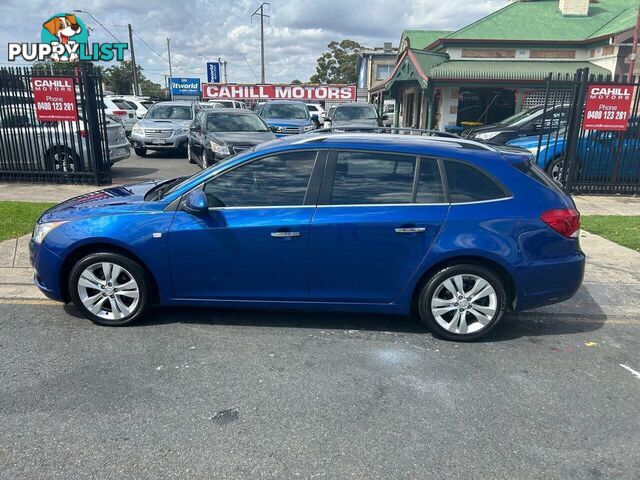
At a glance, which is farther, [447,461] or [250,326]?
[250,326]

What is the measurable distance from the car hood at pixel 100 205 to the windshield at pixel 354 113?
14.2 meters

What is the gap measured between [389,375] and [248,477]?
1.34m

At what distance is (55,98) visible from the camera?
9578 millimetres

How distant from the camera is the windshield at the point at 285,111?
16.2m

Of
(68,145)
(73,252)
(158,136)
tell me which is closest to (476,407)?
(73,252)

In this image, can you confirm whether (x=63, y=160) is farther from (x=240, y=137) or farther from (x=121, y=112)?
(x=121, y=112)

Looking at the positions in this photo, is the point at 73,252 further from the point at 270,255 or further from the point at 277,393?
the point at 277,393

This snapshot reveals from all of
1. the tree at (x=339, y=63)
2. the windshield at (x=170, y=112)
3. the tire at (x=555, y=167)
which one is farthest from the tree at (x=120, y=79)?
the tire at (x=555, y=167)

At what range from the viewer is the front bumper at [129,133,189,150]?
1542 cm

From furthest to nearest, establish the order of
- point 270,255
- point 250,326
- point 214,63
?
point 214,63 → point 250,326 → point 270,255

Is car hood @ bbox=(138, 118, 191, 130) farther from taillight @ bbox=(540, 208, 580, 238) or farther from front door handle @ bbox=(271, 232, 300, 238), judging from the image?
taillight @ bbox=(540, 208, 580, 238)

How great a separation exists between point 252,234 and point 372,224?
93 centimetres

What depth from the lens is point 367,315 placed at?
4.60 m

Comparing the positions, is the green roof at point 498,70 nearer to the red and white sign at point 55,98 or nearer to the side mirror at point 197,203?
the red and white sign at point 55,98
